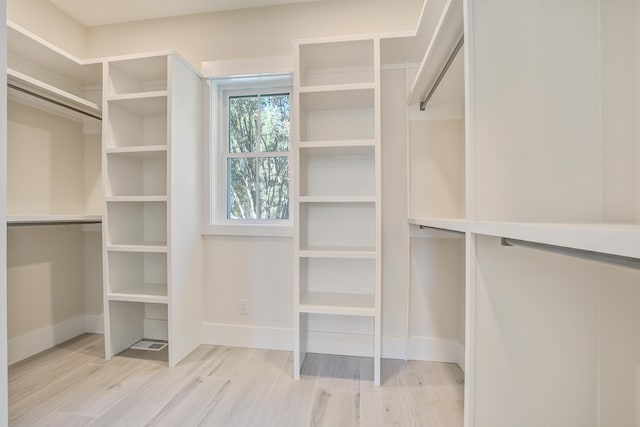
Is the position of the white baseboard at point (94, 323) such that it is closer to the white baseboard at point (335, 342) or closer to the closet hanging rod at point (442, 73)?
the white baseboard at point (335, 342)

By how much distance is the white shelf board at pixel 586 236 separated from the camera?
0.44 meters

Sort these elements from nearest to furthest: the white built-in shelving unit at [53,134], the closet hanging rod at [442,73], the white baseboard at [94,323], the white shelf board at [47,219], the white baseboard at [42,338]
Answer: the closet hanging rod at [442,73]
the white shelf board at [47,219]
the white built-in shelving unit at [53,134]
the white baseboard at [42,338]
the white baseboard at [94,323]

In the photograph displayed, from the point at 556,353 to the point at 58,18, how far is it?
3.76 metres

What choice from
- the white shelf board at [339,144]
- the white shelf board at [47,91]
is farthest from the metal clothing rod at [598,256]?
the white shelf board at [47,91]

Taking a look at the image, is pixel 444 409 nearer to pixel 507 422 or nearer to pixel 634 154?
pixel 507 422

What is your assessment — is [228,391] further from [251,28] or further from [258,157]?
[251,28]

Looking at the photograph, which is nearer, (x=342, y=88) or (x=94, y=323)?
(x=342, y=88)

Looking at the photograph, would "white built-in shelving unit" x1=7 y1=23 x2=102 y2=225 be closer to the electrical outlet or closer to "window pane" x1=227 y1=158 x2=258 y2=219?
"window pane" x1=227 y1=158 x2=258 y2=219

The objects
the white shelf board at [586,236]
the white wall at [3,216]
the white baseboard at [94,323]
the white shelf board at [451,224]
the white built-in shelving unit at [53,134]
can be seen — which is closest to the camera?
the white shelf board at [586,236]

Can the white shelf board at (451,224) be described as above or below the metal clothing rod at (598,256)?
above

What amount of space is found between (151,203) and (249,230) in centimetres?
88

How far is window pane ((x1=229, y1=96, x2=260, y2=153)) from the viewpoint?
240 centimetres

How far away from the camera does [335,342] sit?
216 centimetres

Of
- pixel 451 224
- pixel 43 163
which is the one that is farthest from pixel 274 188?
pixel 43 163
